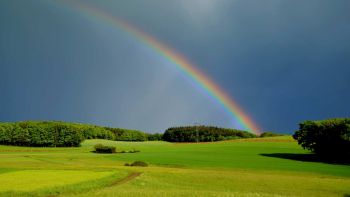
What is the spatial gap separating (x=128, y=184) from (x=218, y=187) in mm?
9308

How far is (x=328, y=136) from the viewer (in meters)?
85.7

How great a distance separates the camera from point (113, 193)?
105ft

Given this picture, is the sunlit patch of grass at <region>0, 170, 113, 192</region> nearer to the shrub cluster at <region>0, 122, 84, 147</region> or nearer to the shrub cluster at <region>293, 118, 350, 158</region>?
the shrub cluster at <region>293, 118, 350, 158</region>

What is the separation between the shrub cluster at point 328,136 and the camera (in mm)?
82062

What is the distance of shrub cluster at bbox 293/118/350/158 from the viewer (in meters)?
82.1

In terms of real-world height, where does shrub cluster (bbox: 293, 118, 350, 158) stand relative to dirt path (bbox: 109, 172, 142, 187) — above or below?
above

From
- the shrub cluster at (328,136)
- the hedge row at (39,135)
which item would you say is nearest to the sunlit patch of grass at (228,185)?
the shrub cluster at (328,136)

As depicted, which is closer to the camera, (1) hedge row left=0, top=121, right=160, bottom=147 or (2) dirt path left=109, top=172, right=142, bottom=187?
(2) dirt path left=109, top=172, right=142, bottom=187

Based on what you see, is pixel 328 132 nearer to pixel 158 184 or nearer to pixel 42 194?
pixel 158 184

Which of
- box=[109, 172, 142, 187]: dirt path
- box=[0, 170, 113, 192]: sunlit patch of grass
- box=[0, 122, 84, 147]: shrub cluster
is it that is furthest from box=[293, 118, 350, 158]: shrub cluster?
box=[0, 122, 84, 147]: shrub cluster

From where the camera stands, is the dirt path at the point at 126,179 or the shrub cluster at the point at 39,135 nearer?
the dirt path at the point at 126,179

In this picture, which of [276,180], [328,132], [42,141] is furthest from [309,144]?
[42,141]

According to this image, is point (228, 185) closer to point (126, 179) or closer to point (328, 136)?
point (126, 179)

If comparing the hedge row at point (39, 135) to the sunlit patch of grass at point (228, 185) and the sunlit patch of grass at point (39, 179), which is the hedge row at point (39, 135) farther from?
the sunlit patch of grass at point (228, 185)
